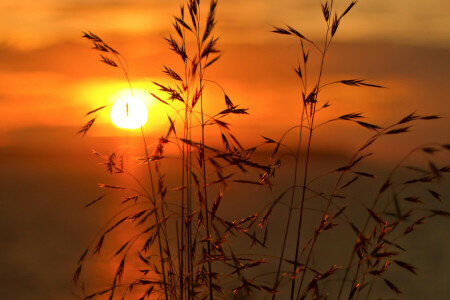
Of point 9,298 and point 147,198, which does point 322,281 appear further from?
point 9,298

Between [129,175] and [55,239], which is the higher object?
[129,175]

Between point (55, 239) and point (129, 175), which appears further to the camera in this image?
point (55, 239)

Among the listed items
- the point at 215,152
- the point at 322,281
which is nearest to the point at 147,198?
the point at 215,152

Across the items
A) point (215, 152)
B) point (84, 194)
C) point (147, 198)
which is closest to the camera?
point (215, 152)

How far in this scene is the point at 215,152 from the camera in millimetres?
2479

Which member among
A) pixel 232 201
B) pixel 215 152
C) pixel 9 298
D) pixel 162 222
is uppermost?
pixel 215 152

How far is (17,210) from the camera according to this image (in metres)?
6.64

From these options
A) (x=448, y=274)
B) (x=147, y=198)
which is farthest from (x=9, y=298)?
(x=448, y=274)

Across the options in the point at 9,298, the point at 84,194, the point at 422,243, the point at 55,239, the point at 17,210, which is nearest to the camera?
the point at 9,298

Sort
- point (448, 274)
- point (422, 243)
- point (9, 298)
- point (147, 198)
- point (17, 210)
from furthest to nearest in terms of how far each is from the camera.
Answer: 1. point (17, 210)
2. point (422, 243)
3. point (448, 274)
4. point (9, 298)
5. point (147, 198)

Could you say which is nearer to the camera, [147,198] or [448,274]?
[147,198]

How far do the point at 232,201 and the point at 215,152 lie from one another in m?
3.23

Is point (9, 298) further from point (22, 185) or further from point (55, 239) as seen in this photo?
point (22, 185)

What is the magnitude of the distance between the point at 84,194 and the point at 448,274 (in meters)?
3.91
